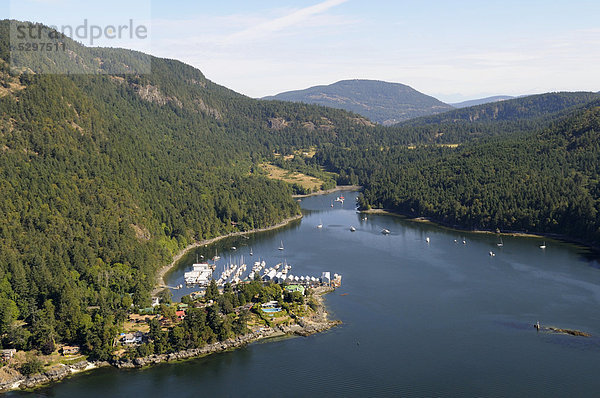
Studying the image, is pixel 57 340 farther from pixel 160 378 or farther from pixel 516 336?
pixel 516 336

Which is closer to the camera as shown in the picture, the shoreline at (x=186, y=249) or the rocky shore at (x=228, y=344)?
the rocky shore at (x=228, y=344)

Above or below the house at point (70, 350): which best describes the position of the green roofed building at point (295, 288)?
above

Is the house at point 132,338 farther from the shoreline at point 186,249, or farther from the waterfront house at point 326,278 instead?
the waterfront house at point 326,278

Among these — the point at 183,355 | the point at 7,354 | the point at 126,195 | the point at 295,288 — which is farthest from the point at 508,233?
the point at 7,354

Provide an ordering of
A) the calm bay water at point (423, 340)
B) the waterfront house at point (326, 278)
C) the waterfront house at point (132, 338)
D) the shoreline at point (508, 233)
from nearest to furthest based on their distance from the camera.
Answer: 1. the calm bay water at point (423, 340)
2. the waterfront house at point (132, 338)
3. the waterfront house at point (326, 278)
4. the shoreline at point (508, 233)

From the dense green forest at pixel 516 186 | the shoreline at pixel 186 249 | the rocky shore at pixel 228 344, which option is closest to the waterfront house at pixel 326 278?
the rocky shore at pixel 228 344

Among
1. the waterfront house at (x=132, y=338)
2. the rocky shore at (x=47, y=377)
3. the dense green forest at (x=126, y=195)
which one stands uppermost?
the dense green forest at (x=126, y=195)

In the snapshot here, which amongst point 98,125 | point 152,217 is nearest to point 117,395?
point 152,217
